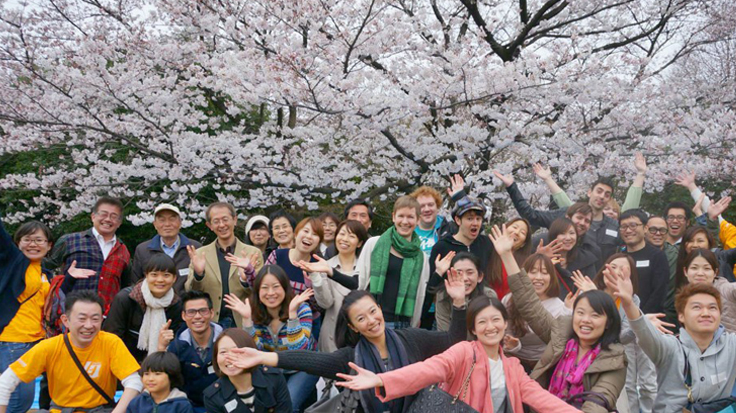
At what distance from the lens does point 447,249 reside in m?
4.18

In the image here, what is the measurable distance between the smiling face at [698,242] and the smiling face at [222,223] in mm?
3838

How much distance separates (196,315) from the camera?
12.7 feet

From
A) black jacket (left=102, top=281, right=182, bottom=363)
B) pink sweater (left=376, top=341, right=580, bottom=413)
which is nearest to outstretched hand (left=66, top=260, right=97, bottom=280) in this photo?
black jacket (left=102, top=281, right=182, bottom=363)

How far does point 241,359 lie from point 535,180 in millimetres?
6370

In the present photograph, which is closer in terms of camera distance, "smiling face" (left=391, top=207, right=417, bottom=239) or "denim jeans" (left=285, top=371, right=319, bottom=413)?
"denim jeans" (left=285, top=371, right=319, bottom=413)

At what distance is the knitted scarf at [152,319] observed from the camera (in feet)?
13.2

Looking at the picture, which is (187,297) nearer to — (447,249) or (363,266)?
(363,266)

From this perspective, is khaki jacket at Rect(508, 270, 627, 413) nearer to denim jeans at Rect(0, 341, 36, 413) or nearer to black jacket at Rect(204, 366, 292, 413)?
black jacket at Rect(204, 366, 292, 413)

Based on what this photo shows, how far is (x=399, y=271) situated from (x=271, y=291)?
965 millimetres

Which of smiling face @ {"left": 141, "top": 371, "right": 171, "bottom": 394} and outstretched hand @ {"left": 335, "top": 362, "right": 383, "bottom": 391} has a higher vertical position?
outstretched hand @ {"left": 335, "top": 362, "right": 383, "bottom": 391}

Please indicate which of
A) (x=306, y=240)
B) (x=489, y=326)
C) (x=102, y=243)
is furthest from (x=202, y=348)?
(x=489, y=326)

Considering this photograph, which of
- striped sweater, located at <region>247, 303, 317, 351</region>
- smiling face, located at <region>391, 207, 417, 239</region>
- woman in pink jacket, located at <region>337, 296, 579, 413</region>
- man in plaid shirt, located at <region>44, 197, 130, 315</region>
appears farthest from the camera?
man in plaid shirt, located at <region>44, 197, 130, 315</region>

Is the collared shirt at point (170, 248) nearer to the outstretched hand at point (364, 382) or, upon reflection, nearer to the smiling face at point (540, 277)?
the outstretched hand at point (364, 382)

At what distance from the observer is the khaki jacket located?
9.77 feet
